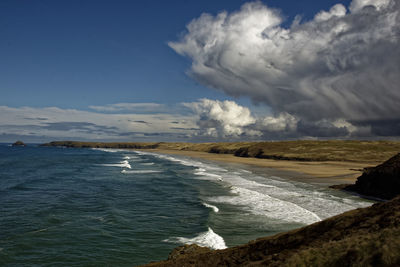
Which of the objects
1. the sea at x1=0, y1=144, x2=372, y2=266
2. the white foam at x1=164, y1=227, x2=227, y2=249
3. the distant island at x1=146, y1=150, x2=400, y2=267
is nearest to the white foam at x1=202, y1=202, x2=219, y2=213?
the sea at x1=0, y1=144, x2=372, y2=266

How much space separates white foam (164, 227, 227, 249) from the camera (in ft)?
54.9

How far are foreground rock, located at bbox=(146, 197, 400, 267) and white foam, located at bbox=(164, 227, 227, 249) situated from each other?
13.1ft

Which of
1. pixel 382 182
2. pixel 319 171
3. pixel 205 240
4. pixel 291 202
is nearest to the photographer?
pixel 205 240

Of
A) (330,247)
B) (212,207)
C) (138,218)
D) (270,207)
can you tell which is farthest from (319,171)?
(330,247)

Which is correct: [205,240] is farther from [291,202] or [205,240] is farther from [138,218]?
[291,202]

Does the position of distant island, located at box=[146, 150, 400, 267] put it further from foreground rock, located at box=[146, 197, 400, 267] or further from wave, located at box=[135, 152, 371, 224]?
wave, located at box=[135, 152, 371, 224]

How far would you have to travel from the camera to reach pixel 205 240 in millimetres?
17469

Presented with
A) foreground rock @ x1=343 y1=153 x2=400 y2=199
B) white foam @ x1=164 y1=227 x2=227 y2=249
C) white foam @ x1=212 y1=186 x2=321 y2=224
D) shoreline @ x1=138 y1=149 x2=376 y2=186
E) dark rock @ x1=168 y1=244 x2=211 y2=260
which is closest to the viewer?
dark rock @ x1=168 y1=244 x2=211 y2=260

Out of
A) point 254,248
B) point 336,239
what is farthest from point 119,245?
point 336,239

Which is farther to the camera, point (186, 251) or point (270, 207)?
point (270, 207)

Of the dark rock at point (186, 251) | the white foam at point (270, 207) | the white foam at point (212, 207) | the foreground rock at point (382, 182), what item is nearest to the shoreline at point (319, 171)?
the foreground rock at point (382, 182)

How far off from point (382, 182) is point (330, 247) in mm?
29288

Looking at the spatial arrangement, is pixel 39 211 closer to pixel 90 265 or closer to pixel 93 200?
pixel 93 200

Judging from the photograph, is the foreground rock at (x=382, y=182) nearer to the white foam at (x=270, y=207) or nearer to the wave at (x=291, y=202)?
the wave at (x=291, y=202)
